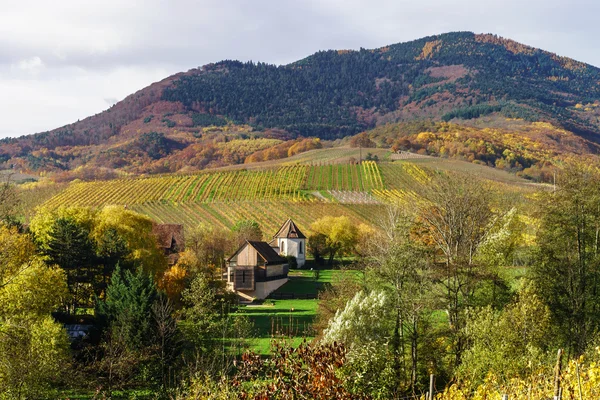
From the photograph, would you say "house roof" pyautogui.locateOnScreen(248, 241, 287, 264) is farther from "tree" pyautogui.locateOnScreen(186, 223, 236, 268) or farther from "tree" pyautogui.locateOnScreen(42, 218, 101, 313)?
"tree" pyautogui.locateOnScreen(42, 218, 101, 313)

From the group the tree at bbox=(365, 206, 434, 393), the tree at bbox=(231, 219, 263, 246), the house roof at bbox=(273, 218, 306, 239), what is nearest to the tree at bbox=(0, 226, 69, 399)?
the tree at bbox=(365, 206, 434, 393)

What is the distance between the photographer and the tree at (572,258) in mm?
27281

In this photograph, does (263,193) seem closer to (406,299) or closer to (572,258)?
(572,258)

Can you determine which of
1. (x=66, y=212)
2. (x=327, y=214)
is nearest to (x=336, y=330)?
(x=66, y=212)

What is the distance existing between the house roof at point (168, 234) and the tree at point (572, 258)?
1871 inches

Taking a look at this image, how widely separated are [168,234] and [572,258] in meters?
52.2

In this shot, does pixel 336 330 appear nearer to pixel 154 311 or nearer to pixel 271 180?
pixel 154 311

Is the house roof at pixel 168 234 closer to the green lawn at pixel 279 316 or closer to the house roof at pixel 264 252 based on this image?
the house roof at pixel 264 252

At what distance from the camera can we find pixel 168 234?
7125 cm

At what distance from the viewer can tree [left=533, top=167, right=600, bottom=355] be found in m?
27.3

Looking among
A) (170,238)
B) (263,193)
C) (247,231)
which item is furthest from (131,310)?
(263,193)

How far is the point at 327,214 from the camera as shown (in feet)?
295

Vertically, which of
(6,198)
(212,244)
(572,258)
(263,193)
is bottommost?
(212,244)

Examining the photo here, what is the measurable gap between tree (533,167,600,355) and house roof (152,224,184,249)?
47516mm
